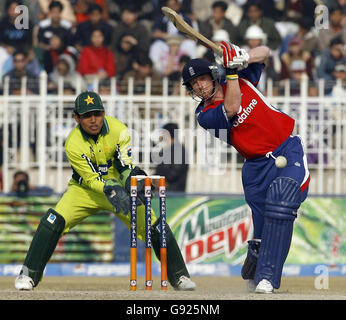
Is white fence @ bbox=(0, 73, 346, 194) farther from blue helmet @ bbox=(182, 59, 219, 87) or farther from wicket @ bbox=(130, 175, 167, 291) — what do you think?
blue helmet @ bbox=(182, 59, 219, 87)

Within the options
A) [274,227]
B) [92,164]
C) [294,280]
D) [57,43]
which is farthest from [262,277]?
[57,43]

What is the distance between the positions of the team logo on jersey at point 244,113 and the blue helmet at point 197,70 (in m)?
0.41

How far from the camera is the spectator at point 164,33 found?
1689cm

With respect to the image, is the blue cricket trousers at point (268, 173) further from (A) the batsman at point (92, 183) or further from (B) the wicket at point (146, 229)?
(A) the batsman at point (92, 183)

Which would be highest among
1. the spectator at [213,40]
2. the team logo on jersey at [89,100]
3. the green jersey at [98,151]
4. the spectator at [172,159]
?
the spectator at [213,40]

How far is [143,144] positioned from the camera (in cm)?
1506

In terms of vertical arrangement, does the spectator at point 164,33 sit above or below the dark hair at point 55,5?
below

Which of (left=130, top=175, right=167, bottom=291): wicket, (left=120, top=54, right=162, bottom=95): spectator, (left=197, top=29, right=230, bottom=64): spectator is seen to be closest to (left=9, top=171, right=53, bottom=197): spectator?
(left=120, top=54, right=162, bottom=95): spectator

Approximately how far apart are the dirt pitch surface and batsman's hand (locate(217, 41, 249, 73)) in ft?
6.50

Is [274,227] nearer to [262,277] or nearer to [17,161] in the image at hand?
[262,277]

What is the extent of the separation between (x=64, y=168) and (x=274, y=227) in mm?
6424

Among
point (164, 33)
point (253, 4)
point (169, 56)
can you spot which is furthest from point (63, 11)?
point (253, 4)

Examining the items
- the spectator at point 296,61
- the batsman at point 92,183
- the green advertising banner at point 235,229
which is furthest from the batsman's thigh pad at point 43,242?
the spectator at point 296,61

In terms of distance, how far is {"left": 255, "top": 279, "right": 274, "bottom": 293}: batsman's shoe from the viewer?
9.27 meters
